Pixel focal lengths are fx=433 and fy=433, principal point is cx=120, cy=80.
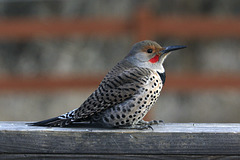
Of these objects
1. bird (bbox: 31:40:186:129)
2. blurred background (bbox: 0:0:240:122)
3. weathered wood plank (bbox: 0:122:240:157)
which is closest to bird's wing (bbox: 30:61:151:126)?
bird (bbox: 31:40:186:129)

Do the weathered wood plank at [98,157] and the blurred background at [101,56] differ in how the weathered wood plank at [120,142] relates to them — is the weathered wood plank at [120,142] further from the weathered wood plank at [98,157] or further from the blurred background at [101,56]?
the blurred background at [101,56]

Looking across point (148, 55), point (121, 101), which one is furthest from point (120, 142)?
point (148, 55)

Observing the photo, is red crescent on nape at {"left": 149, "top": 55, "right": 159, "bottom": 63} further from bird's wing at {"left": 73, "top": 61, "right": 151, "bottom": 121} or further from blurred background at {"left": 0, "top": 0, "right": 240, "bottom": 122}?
blurred background at {"left": 0, "top": 0, "right": 240, "bottom": 122}

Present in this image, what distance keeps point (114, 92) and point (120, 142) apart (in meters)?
0.33

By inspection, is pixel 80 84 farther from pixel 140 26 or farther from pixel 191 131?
pixel 191 131

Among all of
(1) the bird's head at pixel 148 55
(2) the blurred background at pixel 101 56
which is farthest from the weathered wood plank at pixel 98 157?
(2) the blurred background at pixel 101 56

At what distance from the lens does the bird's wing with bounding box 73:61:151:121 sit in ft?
7.16

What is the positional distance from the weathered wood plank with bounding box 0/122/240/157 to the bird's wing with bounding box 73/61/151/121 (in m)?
0.24

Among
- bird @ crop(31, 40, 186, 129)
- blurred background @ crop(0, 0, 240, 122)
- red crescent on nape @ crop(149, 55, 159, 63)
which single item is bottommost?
blurred background @ crop(0, 0, 240, 122)

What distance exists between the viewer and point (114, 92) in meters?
2.19

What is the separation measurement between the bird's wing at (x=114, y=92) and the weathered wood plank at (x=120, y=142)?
0.24 m

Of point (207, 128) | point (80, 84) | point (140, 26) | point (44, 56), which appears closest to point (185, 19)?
point (140, 26)

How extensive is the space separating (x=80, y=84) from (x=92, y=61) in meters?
2.24

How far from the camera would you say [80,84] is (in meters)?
4.91
